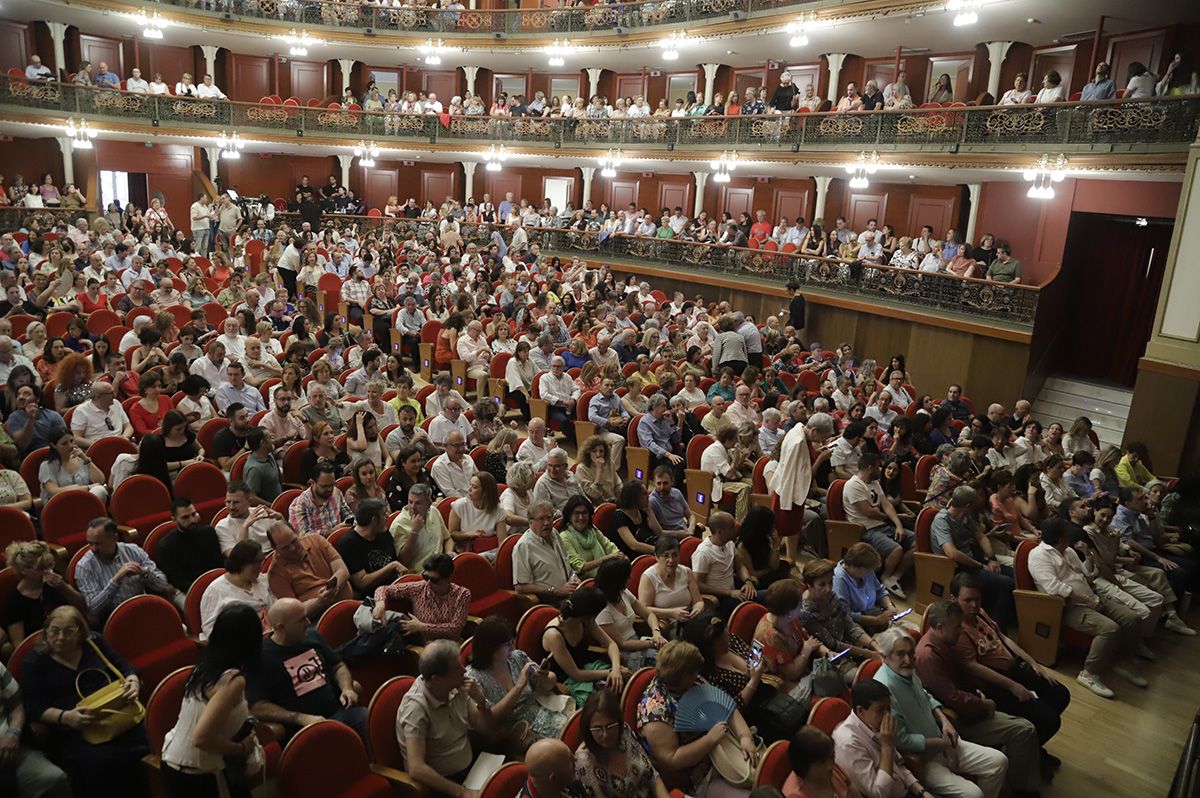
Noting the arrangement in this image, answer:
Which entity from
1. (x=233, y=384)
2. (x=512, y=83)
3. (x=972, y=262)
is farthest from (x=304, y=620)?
(x=512, y=83)

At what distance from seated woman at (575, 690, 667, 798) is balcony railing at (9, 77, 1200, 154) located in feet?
36.6

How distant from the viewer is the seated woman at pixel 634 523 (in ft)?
18.8

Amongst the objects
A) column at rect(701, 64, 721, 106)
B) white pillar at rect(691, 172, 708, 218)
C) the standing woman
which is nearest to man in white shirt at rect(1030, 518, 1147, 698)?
the standing woman

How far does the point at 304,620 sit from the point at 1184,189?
1067 centimetres

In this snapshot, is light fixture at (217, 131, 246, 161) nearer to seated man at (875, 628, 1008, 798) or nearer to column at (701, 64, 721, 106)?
column at (701, 64, 721, 106)

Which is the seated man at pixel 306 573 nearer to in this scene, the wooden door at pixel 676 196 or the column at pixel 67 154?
the wooden door at pixel 676 196

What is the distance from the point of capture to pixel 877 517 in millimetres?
6570

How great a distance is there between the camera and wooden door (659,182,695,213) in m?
21.8

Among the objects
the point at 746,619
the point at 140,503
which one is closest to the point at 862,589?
the point at 746,619

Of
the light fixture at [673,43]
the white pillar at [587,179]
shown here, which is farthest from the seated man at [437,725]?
the white pillar at [587,179]

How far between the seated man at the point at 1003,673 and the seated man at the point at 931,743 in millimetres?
542

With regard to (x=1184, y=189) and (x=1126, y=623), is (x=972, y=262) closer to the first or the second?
(x=1184, y=189)

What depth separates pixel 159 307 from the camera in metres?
9.83

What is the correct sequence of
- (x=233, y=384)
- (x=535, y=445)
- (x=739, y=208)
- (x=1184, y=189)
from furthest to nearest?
(x=739, y=208) → (x=1184, y=189) → (x=233, y=384) → (x=535, y=445)
